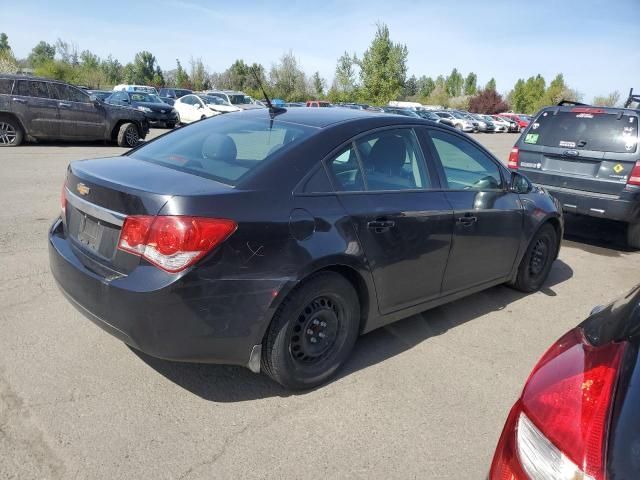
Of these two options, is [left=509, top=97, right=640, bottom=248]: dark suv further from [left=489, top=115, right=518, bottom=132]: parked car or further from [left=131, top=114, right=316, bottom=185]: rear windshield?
[left=489, top=115, right=518, bottom=132]: parked car

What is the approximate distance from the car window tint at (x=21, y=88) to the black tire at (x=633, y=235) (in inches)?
520

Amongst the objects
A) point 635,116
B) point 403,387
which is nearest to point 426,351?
point 403,387

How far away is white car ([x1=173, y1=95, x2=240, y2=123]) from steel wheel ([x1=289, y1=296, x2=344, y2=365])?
21.9 meters

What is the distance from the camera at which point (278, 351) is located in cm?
289

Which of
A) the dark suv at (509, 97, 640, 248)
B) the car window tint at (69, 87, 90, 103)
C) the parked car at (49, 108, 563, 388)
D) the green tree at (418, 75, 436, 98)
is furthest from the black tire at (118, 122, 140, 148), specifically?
the green tree at (418, 75, 436, 98)

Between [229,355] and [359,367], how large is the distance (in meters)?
1.05

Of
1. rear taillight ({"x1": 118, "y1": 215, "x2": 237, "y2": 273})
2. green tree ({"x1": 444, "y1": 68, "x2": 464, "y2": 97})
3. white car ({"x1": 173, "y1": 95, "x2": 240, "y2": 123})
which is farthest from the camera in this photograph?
green tree ({"x1": 444, "y1": 68, "x2": 464, "y2": 97})

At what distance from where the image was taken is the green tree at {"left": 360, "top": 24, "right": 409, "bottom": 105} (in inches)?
1834

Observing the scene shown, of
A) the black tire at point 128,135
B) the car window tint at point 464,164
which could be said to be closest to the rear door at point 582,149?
the car window tint at point 464,164

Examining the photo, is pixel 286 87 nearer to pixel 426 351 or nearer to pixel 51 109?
pixel 51 109

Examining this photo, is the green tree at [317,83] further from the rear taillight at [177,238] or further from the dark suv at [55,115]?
the rear taillight at [177,238]

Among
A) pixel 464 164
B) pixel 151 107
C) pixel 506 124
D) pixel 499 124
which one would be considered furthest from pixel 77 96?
pixel 506 124

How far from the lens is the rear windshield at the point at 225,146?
9.99ft

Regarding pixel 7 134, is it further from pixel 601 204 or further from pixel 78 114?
pixel 601 204
